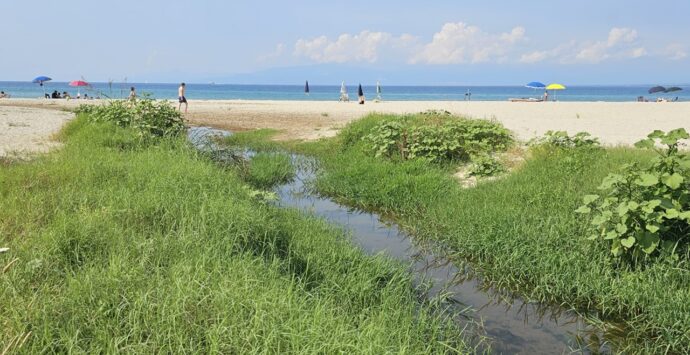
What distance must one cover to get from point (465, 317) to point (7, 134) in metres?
14.8

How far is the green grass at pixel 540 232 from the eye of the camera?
540cm

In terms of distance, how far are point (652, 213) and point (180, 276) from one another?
499 centimetres

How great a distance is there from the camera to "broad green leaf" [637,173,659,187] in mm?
5730

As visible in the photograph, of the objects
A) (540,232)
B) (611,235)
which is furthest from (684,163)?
(540,232)

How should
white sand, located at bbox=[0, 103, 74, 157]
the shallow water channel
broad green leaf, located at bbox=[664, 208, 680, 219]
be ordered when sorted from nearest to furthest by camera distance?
the shallow water channel
broad green leaf, located at bbox=[664, 208, 680, 219]
white sand, located at bbox=[0, 103, 74, 157]

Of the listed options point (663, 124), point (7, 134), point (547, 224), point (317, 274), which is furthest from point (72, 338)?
point (663, 124)

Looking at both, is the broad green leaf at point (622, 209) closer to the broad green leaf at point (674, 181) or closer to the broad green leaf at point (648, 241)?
the broad green leaf at point (648, 241)

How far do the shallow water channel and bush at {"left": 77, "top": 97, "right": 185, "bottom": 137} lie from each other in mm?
4815

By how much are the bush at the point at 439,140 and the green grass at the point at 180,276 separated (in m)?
5.71

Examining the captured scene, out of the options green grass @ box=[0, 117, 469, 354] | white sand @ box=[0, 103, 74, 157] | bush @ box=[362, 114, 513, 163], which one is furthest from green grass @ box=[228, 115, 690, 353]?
white sand @ box=[0, 103, 74, 157]

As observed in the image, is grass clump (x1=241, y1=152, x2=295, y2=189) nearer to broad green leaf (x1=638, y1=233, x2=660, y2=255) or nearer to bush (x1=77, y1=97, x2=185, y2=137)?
bush (x1=77, y1=97, x2=185, y2=137)

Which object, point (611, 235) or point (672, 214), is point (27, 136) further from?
point (672, 214)

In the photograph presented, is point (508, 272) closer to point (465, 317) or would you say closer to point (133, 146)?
point (465, 317)

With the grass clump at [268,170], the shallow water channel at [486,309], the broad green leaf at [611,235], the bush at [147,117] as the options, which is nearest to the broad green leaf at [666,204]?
the broad green leaf at [611,235]
